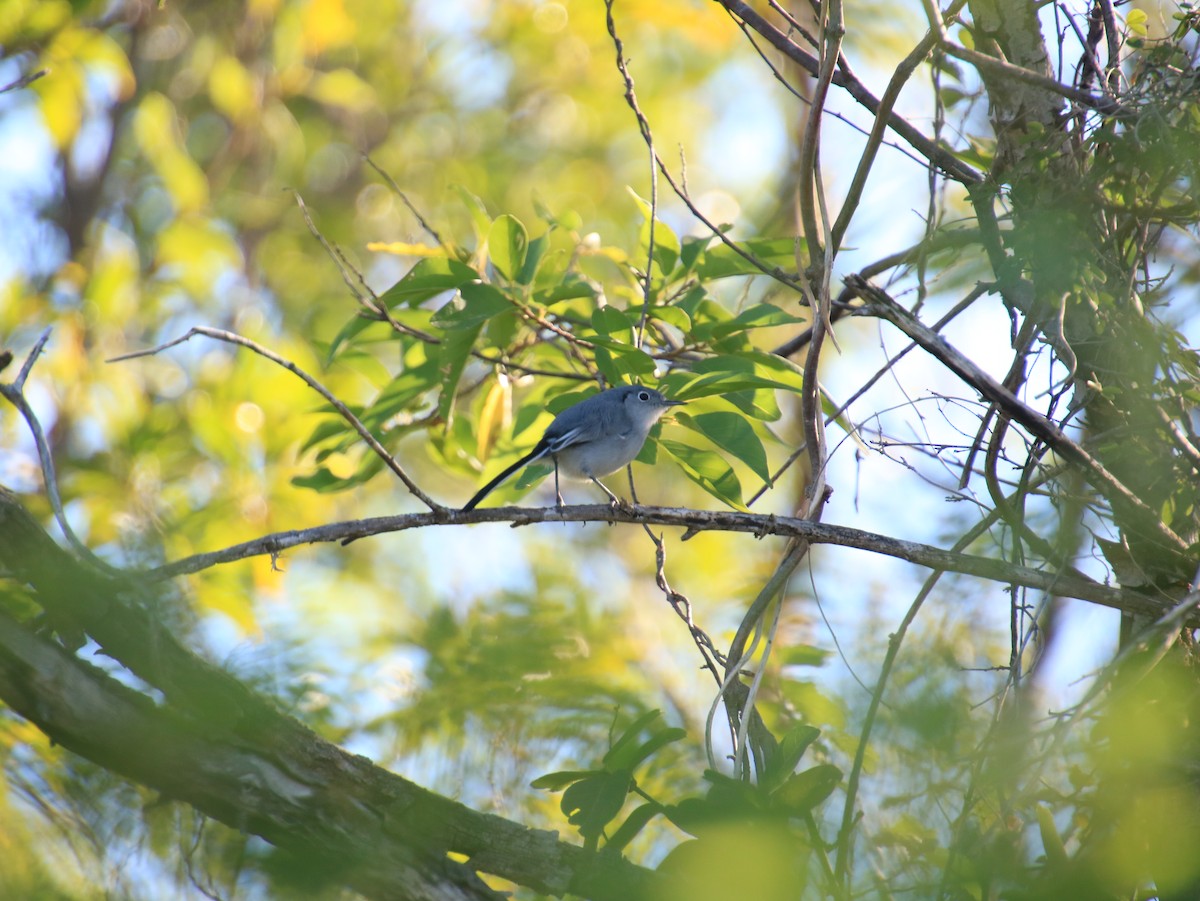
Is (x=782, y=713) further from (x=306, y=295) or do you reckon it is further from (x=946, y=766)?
(x=306, y=295)

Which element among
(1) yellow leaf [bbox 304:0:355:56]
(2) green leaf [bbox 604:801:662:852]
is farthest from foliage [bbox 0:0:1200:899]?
(1) yellow leaf [bbox 304:0:355:56]

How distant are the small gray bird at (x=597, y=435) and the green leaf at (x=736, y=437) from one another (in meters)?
0.30

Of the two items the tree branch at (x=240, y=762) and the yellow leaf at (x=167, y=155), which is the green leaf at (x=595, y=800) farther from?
the yellow leaf at (x=167, y=155)

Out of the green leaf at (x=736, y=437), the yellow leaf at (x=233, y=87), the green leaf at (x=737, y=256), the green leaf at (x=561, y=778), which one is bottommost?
the green leaf at (x=561, y=778)

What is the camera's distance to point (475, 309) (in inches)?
79.7

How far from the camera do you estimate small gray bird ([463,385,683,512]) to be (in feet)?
7.76

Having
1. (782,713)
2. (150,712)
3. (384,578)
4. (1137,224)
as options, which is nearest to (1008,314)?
(1137,224)

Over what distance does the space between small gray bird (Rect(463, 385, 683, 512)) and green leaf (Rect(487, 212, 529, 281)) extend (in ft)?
1.31

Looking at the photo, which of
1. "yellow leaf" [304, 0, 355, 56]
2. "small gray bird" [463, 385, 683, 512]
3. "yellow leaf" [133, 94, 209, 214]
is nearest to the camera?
"small gray bird" [463, 385, 683, 512]

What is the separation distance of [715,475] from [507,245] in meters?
0.65

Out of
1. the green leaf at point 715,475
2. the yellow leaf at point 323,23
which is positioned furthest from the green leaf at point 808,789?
the yellow leaf at point 323,23

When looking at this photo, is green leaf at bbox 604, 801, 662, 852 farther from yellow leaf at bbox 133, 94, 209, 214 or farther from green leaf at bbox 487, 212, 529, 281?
yellow leaf at bbox 133, 94, 209, 214

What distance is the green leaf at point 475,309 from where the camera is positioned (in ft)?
6.59

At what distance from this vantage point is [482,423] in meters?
2.40
